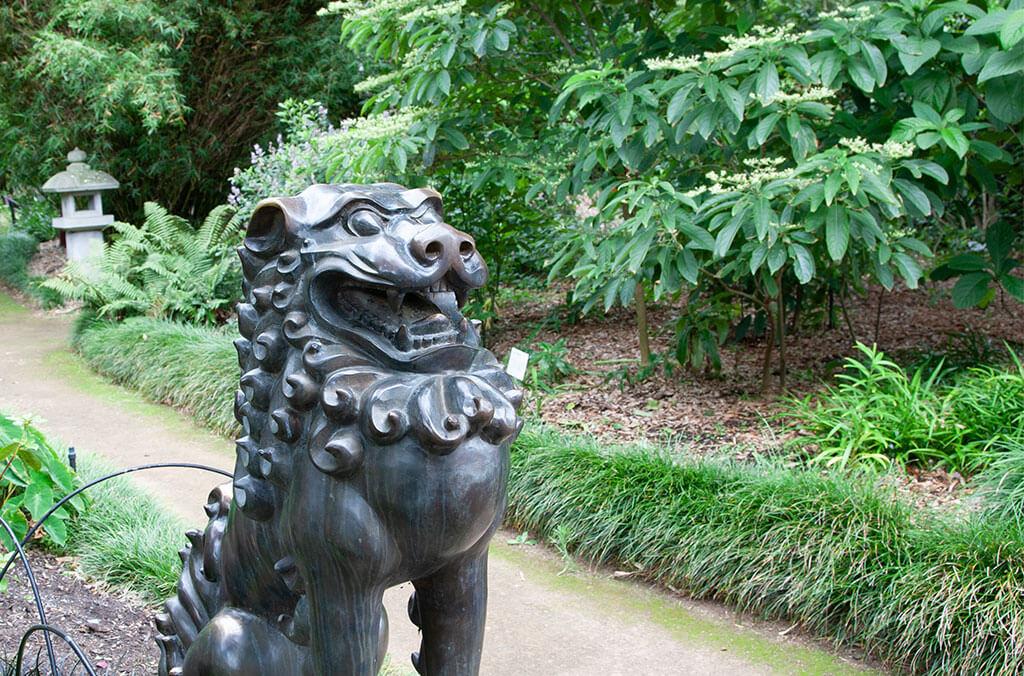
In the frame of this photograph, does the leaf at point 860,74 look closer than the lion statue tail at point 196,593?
No

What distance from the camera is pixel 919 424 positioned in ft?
15.1

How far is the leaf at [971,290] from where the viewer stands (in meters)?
5.14

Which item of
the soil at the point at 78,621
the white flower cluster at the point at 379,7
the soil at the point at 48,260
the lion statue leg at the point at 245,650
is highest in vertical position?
the white flower cluster at the point at 379,7

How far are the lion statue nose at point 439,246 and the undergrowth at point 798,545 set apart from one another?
244cm

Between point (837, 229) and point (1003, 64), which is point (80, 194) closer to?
point (837, 229)

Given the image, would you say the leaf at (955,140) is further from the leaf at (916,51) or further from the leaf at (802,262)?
the leaf at (802,262)

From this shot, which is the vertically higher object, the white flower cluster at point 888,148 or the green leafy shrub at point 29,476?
the white flower cluster at point 888,148

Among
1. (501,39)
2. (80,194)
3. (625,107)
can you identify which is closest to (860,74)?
(625,107)

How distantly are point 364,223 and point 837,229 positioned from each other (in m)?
3.04

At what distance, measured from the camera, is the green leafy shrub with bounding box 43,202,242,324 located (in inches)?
330

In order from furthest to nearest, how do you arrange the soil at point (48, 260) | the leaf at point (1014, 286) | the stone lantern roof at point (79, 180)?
Answer: the soil at point (48, 260)
the stone lantern roof at point (79, 180)
the leaf at point (1014, 286)

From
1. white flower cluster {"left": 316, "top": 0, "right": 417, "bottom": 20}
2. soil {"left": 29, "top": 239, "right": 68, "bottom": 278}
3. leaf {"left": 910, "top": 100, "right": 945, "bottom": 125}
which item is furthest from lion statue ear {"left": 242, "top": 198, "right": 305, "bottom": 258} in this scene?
soil {"left": 29, "top": 239, "right": 68, "bottom": 278}

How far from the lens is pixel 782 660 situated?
11.8 feet

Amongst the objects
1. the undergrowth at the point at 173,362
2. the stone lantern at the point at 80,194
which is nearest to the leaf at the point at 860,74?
the undergrowth at the point at 173,362
